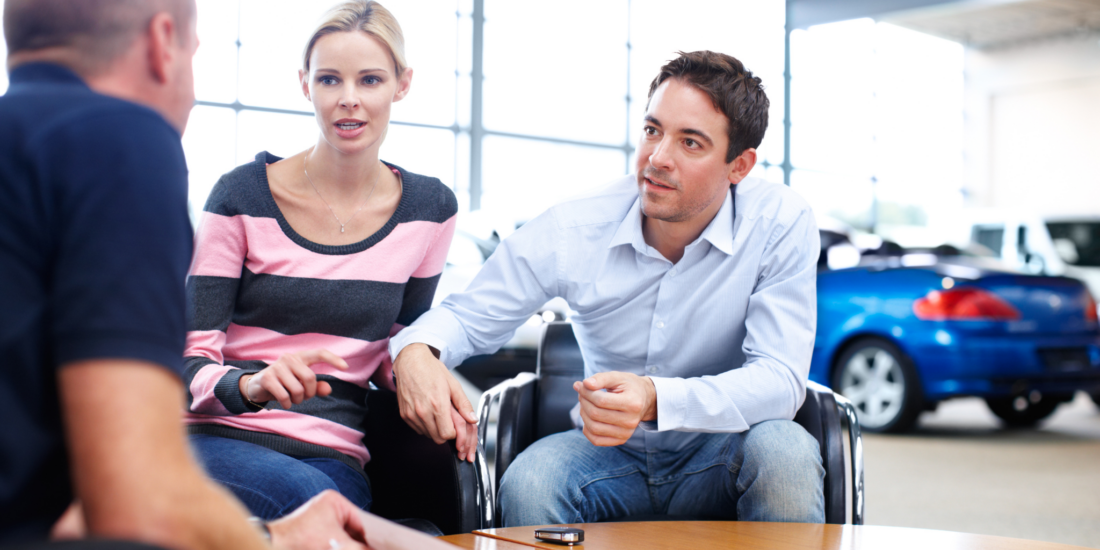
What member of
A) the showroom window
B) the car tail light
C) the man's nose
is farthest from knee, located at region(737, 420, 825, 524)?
the showroom window

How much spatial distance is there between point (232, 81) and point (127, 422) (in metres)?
8.39

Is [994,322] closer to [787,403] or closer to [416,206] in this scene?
[787,403]

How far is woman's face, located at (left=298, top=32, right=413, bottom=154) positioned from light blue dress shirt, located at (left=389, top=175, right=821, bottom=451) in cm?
40

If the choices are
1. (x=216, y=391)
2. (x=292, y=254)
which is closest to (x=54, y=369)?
(x=216, y=391)

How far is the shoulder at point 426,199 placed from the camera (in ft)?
6.09

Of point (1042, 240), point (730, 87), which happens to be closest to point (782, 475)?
point (730, 87)

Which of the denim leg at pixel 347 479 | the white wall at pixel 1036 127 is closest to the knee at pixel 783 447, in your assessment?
Result: the denim leg at pixel 347 479

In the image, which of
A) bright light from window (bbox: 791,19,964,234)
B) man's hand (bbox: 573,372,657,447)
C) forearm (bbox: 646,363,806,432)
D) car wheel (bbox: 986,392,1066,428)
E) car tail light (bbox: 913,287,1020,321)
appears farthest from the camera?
bright light from window (bbox: 791,19,964,234)

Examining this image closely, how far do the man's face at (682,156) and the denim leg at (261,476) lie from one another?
900 millimetres

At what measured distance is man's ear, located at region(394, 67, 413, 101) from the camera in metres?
1.84

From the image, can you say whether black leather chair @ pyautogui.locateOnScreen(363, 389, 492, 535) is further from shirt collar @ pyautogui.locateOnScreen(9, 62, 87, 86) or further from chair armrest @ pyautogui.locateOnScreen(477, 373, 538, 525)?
shirt collar @ pyautogui.locateOnScreen(9, 62, 87, 86)

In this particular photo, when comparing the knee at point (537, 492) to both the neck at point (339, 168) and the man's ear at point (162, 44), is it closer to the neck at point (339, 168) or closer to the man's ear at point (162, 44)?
the neck at point (339, 168)

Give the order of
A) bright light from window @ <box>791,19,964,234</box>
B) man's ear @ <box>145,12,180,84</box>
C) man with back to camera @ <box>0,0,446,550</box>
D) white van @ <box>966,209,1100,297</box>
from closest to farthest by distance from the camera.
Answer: man with back to camera @ <box>0,0,446,550</box>, man's ear @ <box>145,12,180,84</box>, white van @ <box>966,209,1100,297</box>, bright light from window @ <box>791,19,964,234</box>

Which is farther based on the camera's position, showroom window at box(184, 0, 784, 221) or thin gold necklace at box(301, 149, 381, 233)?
showroom window at box(184, 0, 784, 221)
